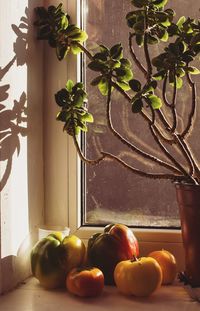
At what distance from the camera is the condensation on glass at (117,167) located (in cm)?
128

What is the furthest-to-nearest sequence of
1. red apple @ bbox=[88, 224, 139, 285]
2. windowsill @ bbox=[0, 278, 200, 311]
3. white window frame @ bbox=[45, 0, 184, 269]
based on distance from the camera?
white window frame @ bbox=[45, 0, 184, 269]
red apple @ bbox=[88, 224, 139, 285]
windowsill @ bbox=[0, 278, 200, 311]

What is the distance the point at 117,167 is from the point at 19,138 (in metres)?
0.29

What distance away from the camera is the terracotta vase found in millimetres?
1044

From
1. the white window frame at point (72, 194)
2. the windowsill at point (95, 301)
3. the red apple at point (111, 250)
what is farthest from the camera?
the white window frame at point (72, 194)

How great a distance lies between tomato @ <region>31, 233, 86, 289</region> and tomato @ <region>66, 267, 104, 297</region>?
40mm

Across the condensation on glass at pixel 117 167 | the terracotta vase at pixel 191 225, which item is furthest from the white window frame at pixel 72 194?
the terracotta vase at pixel 191 225

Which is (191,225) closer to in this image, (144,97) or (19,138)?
(144,97)

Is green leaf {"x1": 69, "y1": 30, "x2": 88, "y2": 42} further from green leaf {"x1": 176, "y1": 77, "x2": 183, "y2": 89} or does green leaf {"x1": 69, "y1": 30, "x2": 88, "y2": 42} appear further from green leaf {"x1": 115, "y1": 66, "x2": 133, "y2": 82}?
green leaf {"x1": 176, "y1": 77, "x2": 183, "y2": 89}

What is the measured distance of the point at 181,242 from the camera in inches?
48.0

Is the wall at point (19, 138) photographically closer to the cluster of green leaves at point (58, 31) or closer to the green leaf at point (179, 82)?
the cluster of green leaves at point (58, 31)

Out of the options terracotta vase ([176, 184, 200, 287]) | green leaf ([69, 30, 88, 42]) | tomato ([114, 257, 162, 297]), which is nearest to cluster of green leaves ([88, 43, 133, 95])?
green leaf ([69, 30, 88, 42])

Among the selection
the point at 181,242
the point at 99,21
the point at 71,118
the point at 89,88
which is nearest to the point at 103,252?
the point at 181,242

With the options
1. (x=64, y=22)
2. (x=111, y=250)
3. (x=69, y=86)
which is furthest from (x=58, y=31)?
(x=111, y=250)

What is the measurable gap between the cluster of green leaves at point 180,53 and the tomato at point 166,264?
1.32 ft
